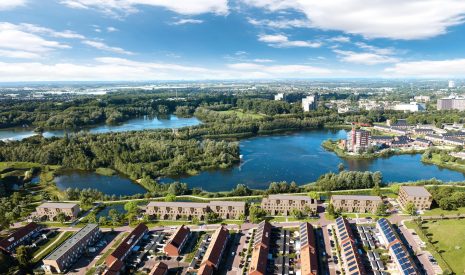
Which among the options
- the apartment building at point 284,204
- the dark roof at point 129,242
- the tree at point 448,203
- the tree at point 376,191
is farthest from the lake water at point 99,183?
the tree at point 448,203

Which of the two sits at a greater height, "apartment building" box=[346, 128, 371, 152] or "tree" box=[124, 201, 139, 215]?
"apartment building" box=[346, 128, 371, 152]

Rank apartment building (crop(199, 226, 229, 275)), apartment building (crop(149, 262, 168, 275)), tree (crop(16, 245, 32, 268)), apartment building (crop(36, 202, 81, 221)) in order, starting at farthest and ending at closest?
1. apartment building (crop(36, 202, 81, 221))
2. tree (crop(16, 245, 32, 268))
3. apartment building (crop(199, 226, 229, 275))
4. apartment building (crop(149, 262, 168, 275))

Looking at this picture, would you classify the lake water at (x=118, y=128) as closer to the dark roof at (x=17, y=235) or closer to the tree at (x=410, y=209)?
the dark roof at (x=17, y=235)

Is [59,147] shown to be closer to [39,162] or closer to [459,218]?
[39,162]

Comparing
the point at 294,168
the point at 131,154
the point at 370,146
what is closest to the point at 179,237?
the point at 294,168

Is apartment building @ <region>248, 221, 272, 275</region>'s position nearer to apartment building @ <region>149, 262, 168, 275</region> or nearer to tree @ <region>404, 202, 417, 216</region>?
apartment building @ <region>149, 262, 168, 275</region>

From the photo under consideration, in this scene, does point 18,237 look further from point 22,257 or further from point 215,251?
point 215,251

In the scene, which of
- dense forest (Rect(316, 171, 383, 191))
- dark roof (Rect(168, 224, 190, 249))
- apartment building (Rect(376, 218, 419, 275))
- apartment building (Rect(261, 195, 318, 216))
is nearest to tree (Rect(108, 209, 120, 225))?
dark roof (Rect(168, 224, 190, 249))
